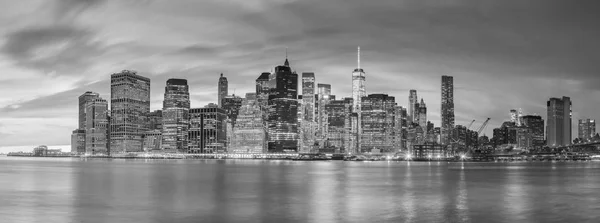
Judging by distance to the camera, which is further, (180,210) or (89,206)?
(89,206)

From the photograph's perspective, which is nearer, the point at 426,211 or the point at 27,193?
the point at 426,211

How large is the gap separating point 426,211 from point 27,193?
41665mm

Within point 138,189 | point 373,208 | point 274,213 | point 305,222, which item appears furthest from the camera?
point 138,189

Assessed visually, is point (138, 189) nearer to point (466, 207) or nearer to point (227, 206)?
point (227, 206)

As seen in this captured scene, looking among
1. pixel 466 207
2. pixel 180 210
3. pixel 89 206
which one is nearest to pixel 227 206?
pixel 180 210

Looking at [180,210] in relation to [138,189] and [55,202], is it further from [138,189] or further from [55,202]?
[138,189]

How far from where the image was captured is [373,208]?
48.4 m

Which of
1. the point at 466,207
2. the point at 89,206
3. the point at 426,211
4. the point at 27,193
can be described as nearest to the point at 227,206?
the point at 89,206

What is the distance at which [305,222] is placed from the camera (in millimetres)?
39219

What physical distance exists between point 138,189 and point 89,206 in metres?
19.5

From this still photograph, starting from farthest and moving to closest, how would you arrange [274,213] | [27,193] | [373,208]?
[27,193] < [373,208] < [274,213]

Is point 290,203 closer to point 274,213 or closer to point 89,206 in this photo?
point 274,213

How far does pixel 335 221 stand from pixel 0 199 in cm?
3345

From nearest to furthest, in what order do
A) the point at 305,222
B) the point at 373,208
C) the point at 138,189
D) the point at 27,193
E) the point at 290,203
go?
the point at 305,222 < the point at 373,208 < the point at 290,203 < the point at 27,193 < the point at 138,189
